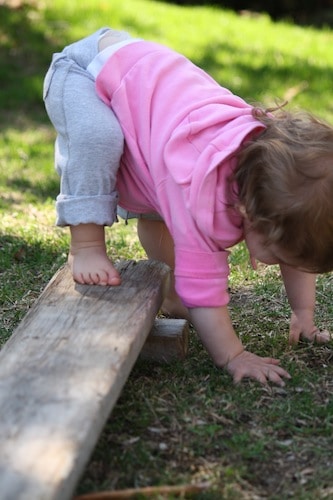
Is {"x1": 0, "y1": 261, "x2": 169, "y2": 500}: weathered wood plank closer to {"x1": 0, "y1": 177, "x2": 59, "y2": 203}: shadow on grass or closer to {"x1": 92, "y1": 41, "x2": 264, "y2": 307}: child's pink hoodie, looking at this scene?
{"x1": 92, "y1": 41, "x2": 264, "y2": 307}: child's pink hoodie

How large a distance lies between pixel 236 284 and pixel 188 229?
1003 millimetres

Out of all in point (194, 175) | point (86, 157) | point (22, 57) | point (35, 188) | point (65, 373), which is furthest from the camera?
point (22, 57)

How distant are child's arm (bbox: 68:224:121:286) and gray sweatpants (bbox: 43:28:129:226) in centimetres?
6

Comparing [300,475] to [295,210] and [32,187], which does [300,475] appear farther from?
[32,187]

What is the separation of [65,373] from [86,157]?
856 millimetres

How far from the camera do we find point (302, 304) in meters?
2.91

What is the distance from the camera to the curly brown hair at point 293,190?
91.7 inches

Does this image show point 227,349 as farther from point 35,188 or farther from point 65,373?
point 35,188

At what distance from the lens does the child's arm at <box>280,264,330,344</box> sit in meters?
2.87

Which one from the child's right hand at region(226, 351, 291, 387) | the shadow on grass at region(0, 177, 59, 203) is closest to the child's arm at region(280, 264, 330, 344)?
the child's right hand at region(226, 351, 291, 387)

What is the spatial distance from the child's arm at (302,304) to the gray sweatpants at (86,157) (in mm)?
632

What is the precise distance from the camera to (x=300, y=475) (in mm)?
2135

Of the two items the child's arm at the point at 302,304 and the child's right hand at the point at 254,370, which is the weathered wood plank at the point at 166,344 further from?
the child's arm at the point at 302,304

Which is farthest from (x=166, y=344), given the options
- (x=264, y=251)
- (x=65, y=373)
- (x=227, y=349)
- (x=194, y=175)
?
(x=65, y=373)
